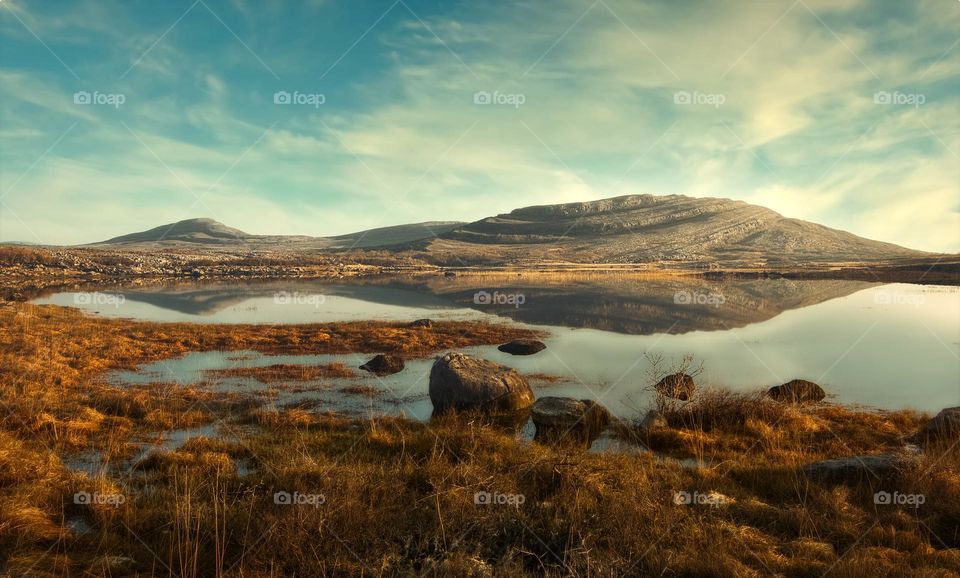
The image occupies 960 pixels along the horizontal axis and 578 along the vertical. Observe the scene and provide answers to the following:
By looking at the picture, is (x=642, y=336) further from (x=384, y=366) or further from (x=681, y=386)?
(x=384, y=366)

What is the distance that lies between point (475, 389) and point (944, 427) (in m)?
10.5

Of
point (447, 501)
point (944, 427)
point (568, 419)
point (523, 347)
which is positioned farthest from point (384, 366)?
point (944, 427)

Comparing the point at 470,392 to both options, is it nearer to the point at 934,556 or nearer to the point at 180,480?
the point at 180,480

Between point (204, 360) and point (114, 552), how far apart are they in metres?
16.2

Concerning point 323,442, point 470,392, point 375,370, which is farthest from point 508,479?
point 375,370

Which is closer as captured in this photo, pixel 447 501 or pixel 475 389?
pixel 447 501

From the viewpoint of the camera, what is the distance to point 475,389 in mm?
13656

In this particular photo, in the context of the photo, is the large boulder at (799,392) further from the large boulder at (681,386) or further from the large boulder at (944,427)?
the large boulder at (944,427)

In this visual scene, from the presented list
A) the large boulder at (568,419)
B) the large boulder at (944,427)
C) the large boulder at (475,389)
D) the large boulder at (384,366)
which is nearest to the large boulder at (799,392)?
the large boulder at (944,427)

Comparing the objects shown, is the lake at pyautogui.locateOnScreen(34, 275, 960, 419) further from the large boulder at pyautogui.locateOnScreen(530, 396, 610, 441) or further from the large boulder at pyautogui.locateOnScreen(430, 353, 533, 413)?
the large boulder at pyautogui.locateOnScreen(530, 396, 610, 441)

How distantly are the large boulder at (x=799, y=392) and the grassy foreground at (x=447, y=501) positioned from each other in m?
1.95

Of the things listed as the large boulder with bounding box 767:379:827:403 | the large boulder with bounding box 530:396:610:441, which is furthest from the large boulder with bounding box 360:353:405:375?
the large boulder with bounding box 767:379:827:403

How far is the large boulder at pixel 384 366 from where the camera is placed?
1884 centimetres

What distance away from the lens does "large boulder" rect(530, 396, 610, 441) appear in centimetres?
1186
